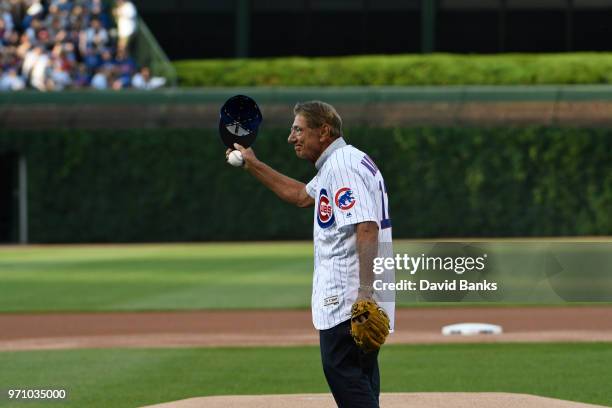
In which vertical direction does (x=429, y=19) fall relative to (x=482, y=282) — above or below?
above

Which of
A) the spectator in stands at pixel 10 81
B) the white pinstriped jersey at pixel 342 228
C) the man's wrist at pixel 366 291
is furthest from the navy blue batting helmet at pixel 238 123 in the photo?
the spectator in stands at pixel 10 81

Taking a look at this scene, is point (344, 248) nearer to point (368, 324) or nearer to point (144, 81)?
point (368, 324)

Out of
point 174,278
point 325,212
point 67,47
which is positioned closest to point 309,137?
point 325,212

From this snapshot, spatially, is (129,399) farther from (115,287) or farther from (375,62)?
(375,62)

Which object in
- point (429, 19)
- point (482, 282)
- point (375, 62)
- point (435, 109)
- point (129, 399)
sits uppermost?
point (429, 19)

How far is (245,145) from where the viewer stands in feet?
22.0

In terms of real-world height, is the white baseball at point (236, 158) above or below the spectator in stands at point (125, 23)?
below

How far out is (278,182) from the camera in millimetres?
6742

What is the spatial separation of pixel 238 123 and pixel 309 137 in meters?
0.61

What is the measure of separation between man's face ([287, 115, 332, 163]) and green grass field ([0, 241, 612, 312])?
6.92m

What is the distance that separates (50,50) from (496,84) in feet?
39.9

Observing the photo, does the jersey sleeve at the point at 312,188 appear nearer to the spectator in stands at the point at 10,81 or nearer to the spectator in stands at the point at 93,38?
the spectator in stands at the point at 10,81

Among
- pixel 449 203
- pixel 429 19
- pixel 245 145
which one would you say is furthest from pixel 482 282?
pixel 429 19

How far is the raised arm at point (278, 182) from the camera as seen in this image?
659cm
